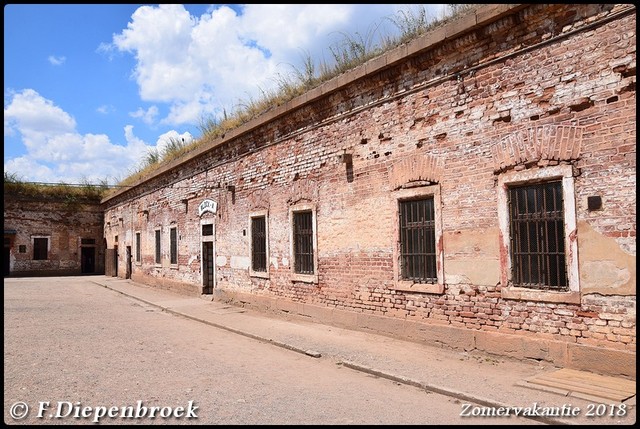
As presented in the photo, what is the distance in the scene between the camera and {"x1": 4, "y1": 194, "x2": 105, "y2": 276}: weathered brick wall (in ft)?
104

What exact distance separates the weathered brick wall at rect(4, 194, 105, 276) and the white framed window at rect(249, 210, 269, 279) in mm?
24167

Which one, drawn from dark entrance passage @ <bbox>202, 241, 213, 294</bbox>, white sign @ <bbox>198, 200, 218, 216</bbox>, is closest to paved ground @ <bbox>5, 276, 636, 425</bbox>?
white sign @ <bbox>198, 200, 218, 216</bbox>

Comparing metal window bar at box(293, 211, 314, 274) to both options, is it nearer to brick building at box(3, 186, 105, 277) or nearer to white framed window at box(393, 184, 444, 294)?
white framed window at box(393, 184, 444, 294)

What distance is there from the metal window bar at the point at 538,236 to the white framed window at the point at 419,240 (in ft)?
4.41

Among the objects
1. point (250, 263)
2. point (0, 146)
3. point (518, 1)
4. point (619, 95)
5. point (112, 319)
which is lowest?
point (112, 319)

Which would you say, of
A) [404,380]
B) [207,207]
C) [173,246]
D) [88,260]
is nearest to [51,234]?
[88,260]

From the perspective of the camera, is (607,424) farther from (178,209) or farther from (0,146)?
(178,209)

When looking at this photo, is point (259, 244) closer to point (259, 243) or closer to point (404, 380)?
point (259, 243)

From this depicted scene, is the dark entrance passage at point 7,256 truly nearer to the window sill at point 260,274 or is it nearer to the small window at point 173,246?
the small window at point 173,246

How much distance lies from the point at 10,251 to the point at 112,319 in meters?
23.3

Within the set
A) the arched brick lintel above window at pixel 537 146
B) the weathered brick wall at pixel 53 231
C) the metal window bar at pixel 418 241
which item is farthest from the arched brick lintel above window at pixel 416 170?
the weathered brick wall at pixel 53 231

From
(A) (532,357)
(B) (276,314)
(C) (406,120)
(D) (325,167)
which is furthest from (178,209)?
(A) (532,357)

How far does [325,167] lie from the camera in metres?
11.1

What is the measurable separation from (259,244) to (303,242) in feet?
7.40
